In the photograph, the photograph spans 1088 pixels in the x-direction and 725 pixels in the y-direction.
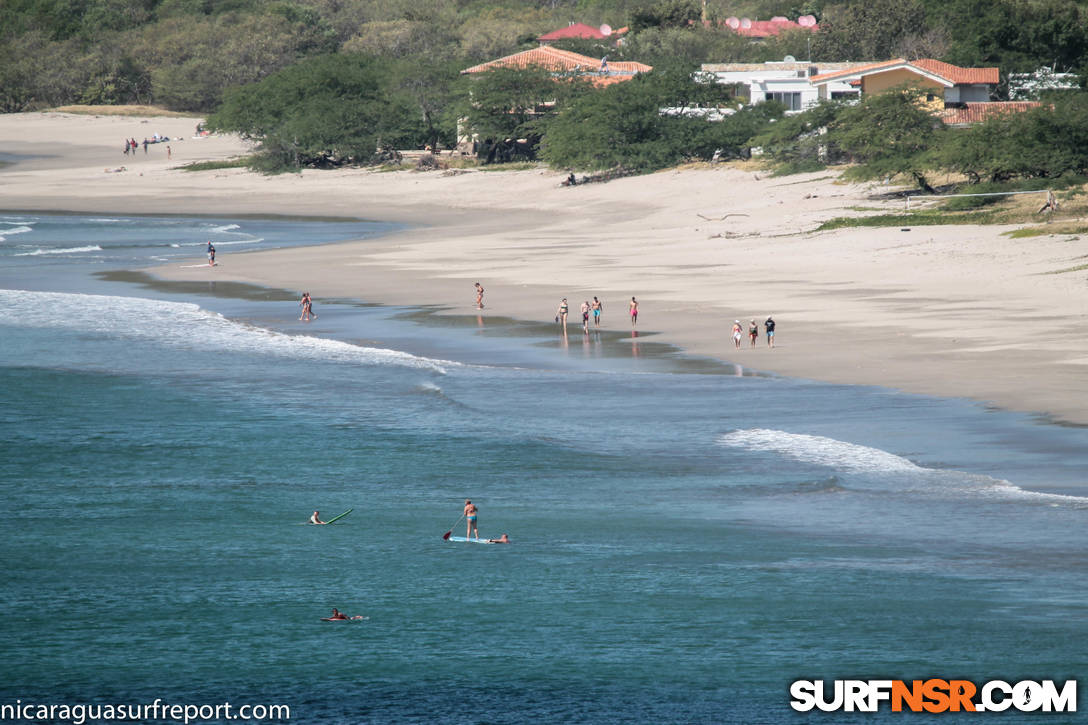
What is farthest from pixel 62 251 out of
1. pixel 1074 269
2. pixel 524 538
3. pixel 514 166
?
pixel 524 538

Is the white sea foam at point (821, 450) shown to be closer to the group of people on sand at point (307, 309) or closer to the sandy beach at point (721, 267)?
the sandy beach at point (721, 267)

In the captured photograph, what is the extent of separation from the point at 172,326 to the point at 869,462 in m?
28.5

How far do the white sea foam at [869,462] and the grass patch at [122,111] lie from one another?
130282 millimetres

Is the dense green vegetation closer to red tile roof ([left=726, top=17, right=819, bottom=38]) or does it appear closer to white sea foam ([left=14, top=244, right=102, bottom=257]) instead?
red tile roof ([left=726, top=17, right=819, bottom=38])

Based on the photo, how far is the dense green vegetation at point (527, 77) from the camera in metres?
68.1

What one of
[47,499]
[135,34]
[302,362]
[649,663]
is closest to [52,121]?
[135,34]

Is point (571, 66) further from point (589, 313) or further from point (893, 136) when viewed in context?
point (589, 313)

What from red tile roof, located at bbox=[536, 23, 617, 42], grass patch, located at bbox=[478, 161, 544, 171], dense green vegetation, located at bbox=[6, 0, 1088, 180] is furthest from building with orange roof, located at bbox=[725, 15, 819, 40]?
grass patch, located at bbox=[478, 161, 544, 171]

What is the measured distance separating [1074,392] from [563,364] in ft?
46.9

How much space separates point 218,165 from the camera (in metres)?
113

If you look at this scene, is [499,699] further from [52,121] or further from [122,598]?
[52,121]

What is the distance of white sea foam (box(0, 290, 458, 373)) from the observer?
136ft

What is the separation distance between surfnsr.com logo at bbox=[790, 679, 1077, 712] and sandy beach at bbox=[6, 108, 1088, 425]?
1361cm

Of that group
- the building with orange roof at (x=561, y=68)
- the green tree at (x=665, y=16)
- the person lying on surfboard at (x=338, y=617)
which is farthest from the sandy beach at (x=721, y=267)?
the green tree at (x=665, y=16)
